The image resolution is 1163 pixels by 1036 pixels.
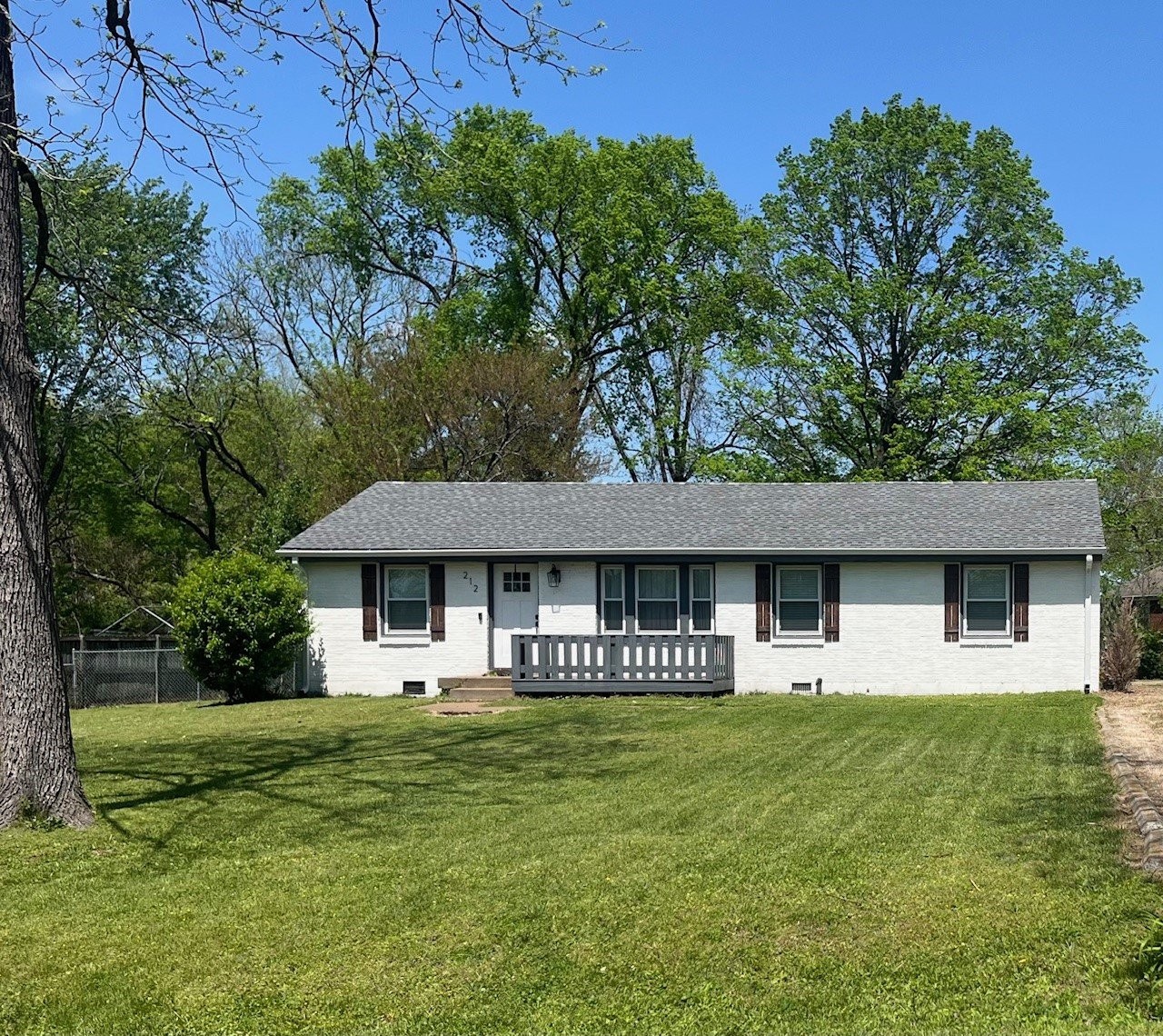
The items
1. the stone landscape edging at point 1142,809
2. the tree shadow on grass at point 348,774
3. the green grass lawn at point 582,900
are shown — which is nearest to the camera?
the green grass lawn at point 582,900

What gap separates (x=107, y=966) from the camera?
6.71 metres

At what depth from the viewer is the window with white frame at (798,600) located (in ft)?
78.4

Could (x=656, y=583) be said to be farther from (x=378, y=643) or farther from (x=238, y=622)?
(x=238, y=622)

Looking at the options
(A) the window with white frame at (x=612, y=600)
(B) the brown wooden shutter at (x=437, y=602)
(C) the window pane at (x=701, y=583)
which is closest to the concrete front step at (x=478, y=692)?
(B) the brown wooden shutter at (x=437, y=602)

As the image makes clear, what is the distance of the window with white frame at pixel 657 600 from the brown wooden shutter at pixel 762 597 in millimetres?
1509

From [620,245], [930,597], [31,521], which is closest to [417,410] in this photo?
[620,245]

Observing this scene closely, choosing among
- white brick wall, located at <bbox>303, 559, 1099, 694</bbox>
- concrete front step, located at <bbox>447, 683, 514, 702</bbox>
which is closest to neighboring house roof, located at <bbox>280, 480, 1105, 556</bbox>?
A: white brick wall, located at <bbox>303, 559, 1099, 694</bbox>

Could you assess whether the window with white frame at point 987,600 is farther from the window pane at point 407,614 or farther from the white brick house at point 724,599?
the window pane at point 407,614

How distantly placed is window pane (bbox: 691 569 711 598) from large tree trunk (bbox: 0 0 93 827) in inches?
594

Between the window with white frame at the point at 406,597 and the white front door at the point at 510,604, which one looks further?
the window with white frame at the point at 406,597

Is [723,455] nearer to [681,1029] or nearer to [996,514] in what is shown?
[996,514]

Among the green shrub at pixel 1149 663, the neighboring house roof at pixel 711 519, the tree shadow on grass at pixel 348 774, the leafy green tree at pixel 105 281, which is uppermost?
the leafy green tree at pixel 105 281

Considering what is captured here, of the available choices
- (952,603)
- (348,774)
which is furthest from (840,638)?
(348,774)

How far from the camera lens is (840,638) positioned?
23.7 m
